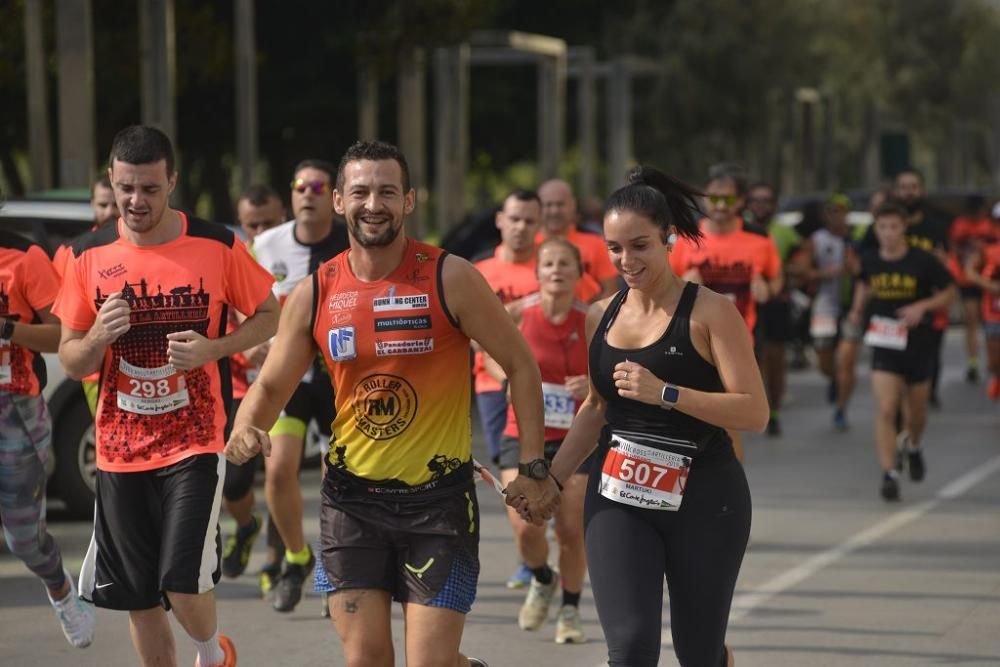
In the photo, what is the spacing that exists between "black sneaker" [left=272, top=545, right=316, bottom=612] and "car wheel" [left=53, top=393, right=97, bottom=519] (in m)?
2.57

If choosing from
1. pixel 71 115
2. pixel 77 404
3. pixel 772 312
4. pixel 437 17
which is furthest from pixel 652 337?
pixel 437 17

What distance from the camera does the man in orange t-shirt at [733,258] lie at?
460 inches

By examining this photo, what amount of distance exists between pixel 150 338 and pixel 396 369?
A: 1207 millimetres

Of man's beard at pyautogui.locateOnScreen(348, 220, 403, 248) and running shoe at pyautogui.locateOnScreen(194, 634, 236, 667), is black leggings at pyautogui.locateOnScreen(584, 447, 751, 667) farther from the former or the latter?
running shoe at pyautogui.locateOnScreen(194, 634, 236, 667)

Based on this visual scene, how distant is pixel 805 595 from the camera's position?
9.06 meters

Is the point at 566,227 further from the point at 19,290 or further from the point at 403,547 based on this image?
the point at 403,547

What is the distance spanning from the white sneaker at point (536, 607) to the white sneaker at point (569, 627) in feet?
0.83

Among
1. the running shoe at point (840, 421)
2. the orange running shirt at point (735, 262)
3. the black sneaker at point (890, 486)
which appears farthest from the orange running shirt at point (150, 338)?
Answer: the running shoe at point (840, 421)

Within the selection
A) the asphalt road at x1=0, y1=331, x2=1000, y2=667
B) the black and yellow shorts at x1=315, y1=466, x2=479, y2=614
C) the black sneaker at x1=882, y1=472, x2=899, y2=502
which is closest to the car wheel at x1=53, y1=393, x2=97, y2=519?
the asphalt road at x1=0, y1=331, x2=1000, y2=667

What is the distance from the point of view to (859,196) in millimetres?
28031

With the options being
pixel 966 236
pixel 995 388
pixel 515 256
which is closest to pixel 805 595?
pixel 515 256

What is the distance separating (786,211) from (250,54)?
26.7 ft

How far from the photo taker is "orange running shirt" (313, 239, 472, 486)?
5445 mm

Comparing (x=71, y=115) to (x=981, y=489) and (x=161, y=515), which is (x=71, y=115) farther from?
(x=161, y=515)
